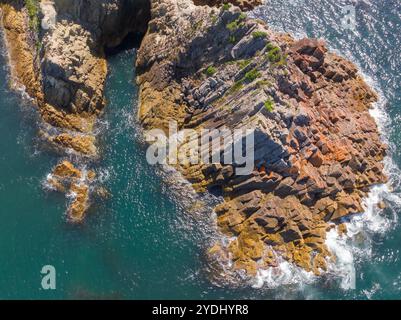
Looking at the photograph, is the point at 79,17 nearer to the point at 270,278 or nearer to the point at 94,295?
the point at 94,295

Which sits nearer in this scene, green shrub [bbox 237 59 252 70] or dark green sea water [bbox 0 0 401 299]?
dark green sea water [bbox 0 0 401 299]

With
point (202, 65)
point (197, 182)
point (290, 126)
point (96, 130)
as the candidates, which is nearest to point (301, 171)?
point (290, 126)

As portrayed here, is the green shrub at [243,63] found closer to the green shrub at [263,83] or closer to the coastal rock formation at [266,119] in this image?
the coastal rock formation at [266,119]

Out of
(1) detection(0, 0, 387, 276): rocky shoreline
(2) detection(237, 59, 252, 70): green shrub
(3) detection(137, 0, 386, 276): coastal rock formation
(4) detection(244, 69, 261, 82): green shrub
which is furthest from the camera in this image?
(2) detection(237, 59, 252, 70): green shrub

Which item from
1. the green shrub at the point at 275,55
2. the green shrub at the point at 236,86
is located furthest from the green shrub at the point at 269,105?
the green shrub at the point at 275,55

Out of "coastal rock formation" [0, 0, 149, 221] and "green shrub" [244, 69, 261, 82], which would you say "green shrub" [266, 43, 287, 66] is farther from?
"coastal rock formation" [0, 0, 149, 221]

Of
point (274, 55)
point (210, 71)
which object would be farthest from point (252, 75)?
point (210, 71)

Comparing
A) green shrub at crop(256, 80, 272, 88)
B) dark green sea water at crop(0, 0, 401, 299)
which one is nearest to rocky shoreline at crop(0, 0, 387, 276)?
green shrub at crop(256, 80, 272, 88)
